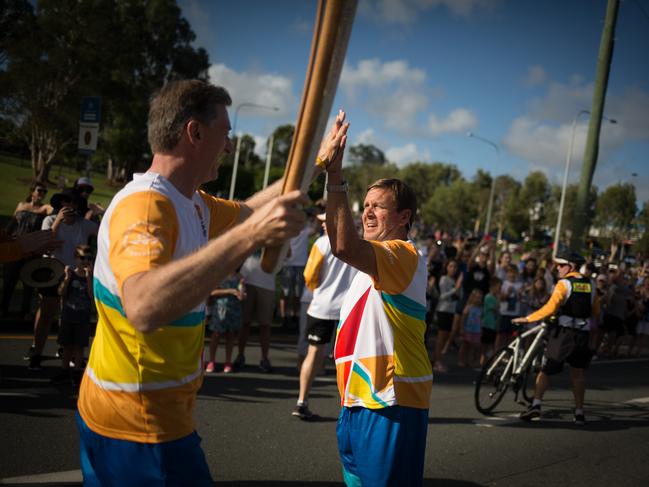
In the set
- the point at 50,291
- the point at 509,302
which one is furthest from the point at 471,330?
the point at 50,291

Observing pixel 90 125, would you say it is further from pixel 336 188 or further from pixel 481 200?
pixel 481 200

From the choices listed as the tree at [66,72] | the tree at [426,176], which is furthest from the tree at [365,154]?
the tree at [66,72]

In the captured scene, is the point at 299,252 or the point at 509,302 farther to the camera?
the point at 299,252

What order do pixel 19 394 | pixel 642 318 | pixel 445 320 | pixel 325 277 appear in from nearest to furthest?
pixel 19 394 → pixel 325 277 → pixel 445 320 → pixel 642 318

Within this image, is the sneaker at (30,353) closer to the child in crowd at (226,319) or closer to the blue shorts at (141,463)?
the child in crowd at (226,319)

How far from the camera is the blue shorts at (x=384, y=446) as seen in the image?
2.54 m

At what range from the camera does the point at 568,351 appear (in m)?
6.64

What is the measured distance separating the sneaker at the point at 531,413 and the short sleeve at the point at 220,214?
522cm

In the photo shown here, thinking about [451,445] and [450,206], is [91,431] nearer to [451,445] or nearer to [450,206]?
[451,445]

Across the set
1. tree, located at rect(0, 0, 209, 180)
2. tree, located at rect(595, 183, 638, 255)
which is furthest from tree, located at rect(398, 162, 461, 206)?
tree, located at rect(0, 0, 209, 180)

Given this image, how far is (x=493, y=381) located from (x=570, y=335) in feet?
3.55

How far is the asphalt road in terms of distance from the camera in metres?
4.30

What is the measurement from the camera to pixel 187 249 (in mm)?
1768

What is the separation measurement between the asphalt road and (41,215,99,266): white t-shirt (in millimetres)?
1283
